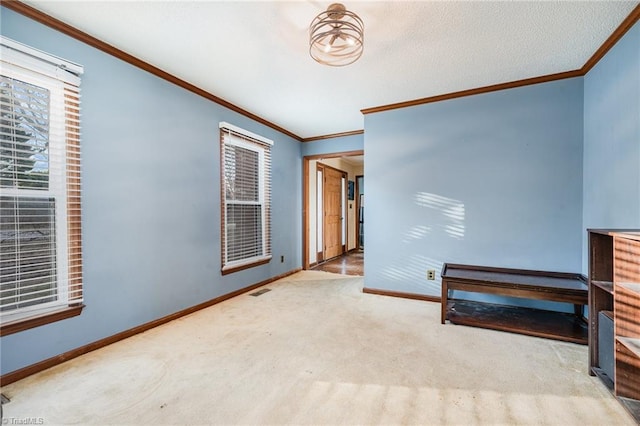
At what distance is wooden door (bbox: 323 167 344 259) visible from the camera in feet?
19.8

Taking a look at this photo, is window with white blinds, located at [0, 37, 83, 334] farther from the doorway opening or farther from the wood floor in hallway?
the wood floor in hallway

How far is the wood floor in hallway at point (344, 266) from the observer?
5.06m

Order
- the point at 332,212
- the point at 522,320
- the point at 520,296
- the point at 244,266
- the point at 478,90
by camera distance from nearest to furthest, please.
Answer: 1. the point at 520,296
2. the point at 522,320
3. the point at 478,90
4. the point at 244,266
5. the point at 332,212

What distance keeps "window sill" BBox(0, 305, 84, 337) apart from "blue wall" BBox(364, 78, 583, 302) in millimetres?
2976

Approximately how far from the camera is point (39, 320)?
1902 mm

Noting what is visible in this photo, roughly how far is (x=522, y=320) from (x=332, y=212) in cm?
413

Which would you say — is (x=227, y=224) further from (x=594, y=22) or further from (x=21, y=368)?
(x=594, y=22)

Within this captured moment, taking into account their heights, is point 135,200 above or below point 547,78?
below

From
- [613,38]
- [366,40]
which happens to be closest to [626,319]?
[613,38]

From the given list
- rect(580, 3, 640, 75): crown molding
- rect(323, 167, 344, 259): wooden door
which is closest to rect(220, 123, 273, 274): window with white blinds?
rect(323, 167, 344, 259): wooden door

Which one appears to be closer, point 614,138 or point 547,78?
point 614,138

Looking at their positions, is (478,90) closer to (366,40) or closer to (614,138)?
(614,138)

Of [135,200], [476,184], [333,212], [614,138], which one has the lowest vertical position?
[333,212]

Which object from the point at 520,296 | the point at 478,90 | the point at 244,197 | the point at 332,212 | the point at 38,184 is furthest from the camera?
the point at 332,212
